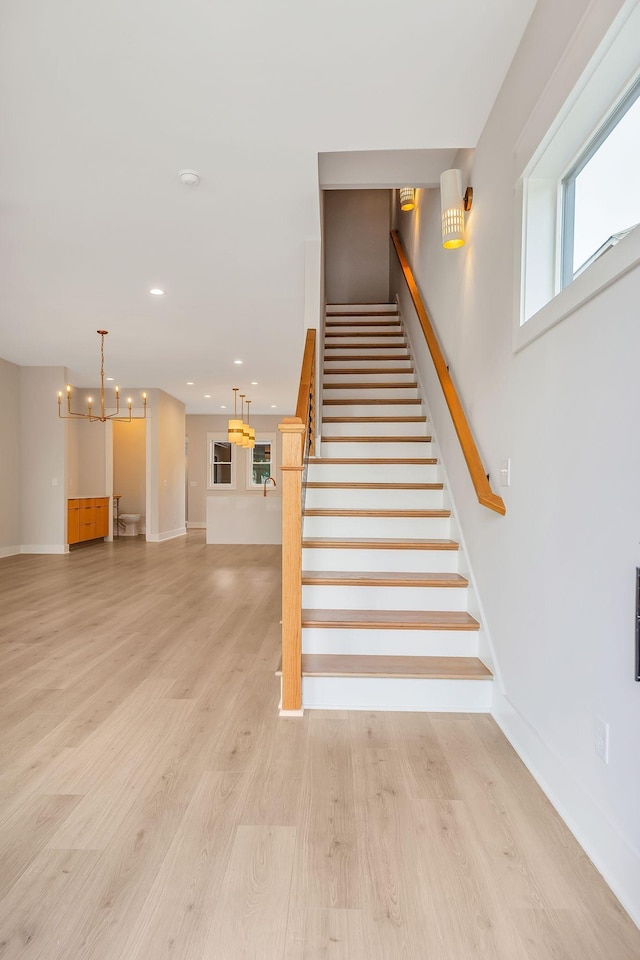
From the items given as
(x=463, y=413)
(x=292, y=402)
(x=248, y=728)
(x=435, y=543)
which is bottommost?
(x=248, y=728)

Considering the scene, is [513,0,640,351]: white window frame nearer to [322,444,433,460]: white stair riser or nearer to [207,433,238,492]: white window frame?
[322,444,433,460]: white stair riser

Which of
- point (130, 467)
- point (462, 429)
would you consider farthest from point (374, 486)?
point (130, 467)

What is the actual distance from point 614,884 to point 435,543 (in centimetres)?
199

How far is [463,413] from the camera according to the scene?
3184mm

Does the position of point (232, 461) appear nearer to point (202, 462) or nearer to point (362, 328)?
point (202, 462)

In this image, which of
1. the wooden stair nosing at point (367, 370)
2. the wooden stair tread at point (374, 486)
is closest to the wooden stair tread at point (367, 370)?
the wooden stair nosing at point (367, 370)

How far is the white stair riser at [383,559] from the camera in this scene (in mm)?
3291

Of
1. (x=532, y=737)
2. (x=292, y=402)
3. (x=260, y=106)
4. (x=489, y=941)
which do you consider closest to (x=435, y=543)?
(x=532, y=737)

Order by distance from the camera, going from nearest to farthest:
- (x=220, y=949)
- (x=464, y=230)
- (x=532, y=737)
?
1. (x=220, y=949)
2. (x=532, y=737)
3. (x=464, y=230)

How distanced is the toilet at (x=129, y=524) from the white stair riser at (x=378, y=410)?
25.5 feet

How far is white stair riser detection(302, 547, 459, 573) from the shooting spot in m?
3.29

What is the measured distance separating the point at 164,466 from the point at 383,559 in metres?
7.90

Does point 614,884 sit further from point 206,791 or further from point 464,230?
point 464,230

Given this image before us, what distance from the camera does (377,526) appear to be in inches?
141
